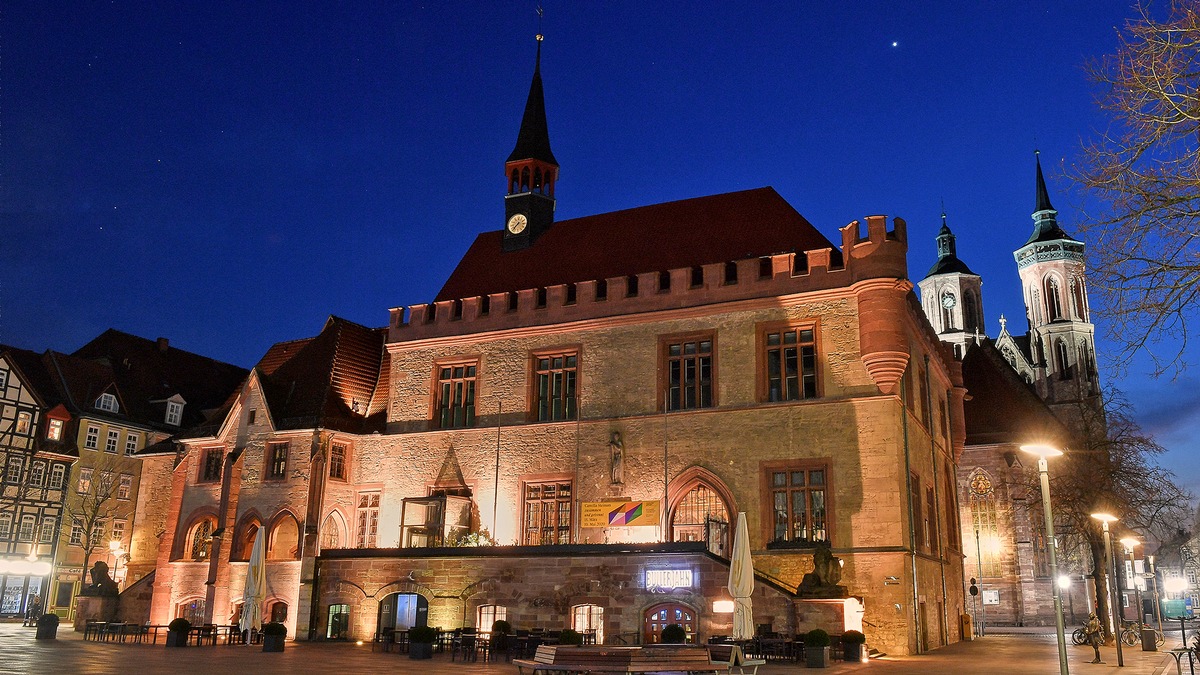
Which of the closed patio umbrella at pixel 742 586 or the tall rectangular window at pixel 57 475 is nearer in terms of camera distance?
the closed patio umbrella at pixel 742 586

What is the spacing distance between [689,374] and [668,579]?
27.0ft

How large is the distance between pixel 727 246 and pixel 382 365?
52.2 ft

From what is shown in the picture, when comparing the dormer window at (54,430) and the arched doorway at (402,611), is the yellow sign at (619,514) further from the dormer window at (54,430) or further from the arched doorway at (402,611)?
the dormer window at (54,430)

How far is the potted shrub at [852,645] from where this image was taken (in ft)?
77.6

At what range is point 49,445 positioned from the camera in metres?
50.2

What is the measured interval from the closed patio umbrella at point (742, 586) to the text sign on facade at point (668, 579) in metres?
2.50

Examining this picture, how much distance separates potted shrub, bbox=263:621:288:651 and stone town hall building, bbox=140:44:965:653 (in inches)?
176

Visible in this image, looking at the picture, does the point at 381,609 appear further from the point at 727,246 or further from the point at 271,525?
the point at 727,246

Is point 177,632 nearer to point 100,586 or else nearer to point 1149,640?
point 100,586

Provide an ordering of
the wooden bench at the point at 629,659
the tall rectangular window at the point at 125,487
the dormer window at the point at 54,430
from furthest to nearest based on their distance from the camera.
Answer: the tall rectangular window at the point at 125,487, the dormer window at the point at 54,430, the wooden bench at the point at 629,659

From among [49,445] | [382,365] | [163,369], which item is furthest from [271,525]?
[163,369]

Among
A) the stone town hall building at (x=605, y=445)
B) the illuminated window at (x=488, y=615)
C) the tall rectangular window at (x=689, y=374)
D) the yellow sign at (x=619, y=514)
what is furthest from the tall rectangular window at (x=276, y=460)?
the tall rectangular window at (x=689, y=374)

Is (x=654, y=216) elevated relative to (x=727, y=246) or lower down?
elevated

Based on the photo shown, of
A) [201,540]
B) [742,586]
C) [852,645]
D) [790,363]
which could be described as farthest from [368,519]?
[852,645]
